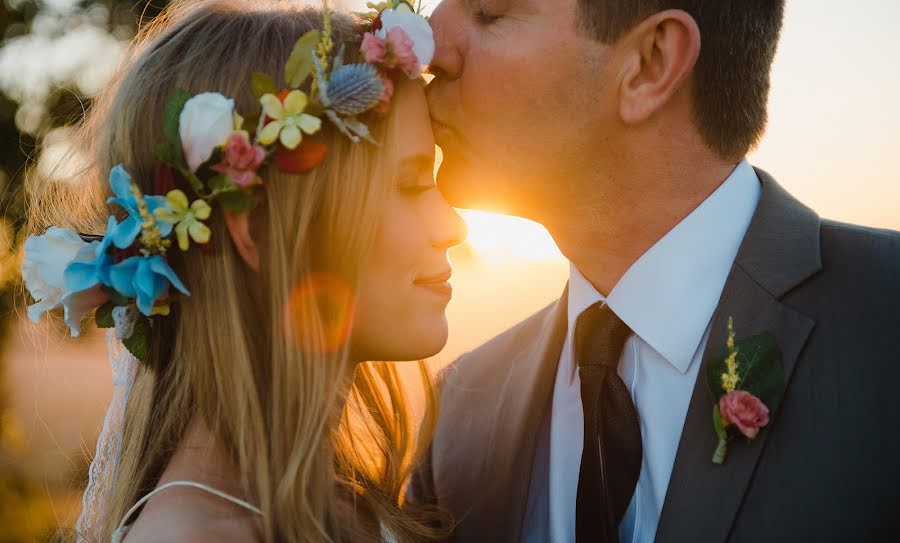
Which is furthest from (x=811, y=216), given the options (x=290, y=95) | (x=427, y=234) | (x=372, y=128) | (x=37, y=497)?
(x=37, y=497)

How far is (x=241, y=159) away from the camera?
2395 millimetres

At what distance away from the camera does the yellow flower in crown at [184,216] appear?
7.87ft

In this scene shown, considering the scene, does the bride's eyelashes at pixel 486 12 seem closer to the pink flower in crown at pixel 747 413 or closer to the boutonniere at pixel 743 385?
the boutonniere at pixel 743 385

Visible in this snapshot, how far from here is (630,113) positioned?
3.14 m

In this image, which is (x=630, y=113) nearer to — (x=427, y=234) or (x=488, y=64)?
(x=488, y=64)

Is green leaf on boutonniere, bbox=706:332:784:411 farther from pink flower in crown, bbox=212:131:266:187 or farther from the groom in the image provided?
pink flower in crown, bbox=212:131:266:187

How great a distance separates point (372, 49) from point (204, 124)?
63 centimetres

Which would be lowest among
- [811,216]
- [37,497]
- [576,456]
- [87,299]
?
[37,497]

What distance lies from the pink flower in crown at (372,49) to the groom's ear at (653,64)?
1.07m

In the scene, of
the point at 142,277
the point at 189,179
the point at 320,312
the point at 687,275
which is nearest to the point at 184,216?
the point at 189,179

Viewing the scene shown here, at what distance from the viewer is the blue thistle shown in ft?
8.25

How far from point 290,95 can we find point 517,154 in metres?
1.19

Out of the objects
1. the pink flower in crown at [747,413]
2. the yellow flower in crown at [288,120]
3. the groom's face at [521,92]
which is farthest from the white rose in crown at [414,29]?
the pink flower in crown at [747,413]

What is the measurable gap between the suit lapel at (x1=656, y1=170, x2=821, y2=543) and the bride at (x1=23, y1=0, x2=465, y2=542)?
0.98 m
